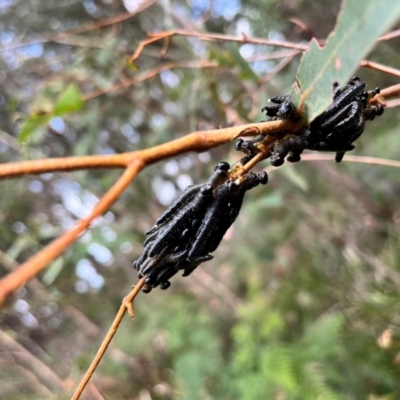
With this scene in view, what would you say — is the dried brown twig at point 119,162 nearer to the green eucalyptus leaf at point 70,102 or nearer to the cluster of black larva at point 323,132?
the cluster of black larva at point 323,132

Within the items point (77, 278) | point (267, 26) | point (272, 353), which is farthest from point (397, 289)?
point (77, 278)

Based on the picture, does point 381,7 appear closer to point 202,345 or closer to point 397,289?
point 397,289

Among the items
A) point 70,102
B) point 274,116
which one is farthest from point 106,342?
point 70,102

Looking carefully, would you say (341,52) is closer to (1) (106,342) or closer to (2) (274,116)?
(2) (274,116)

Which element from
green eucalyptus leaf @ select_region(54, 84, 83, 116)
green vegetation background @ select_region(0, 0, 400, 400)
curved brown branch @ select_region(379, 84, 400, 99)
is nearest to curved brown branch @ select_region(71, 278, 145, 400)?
curved brown branch @ select_region(379, 84, 400, 99)

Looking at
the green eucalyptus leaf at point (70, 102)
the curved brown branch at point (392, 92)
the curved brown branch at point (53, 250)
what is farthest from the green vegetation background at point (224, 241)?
the curved brown branch at point (53, 250)

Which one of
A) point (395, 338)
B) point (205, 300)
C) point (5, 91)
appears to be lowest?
point (395, 338)

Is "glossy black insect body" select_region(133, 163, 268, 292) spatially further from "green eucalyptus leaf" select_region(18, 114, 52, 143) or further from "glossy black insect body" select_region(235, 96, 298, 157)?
"green eucalyptus leaf" select_region(18, 114, 52, 143)
